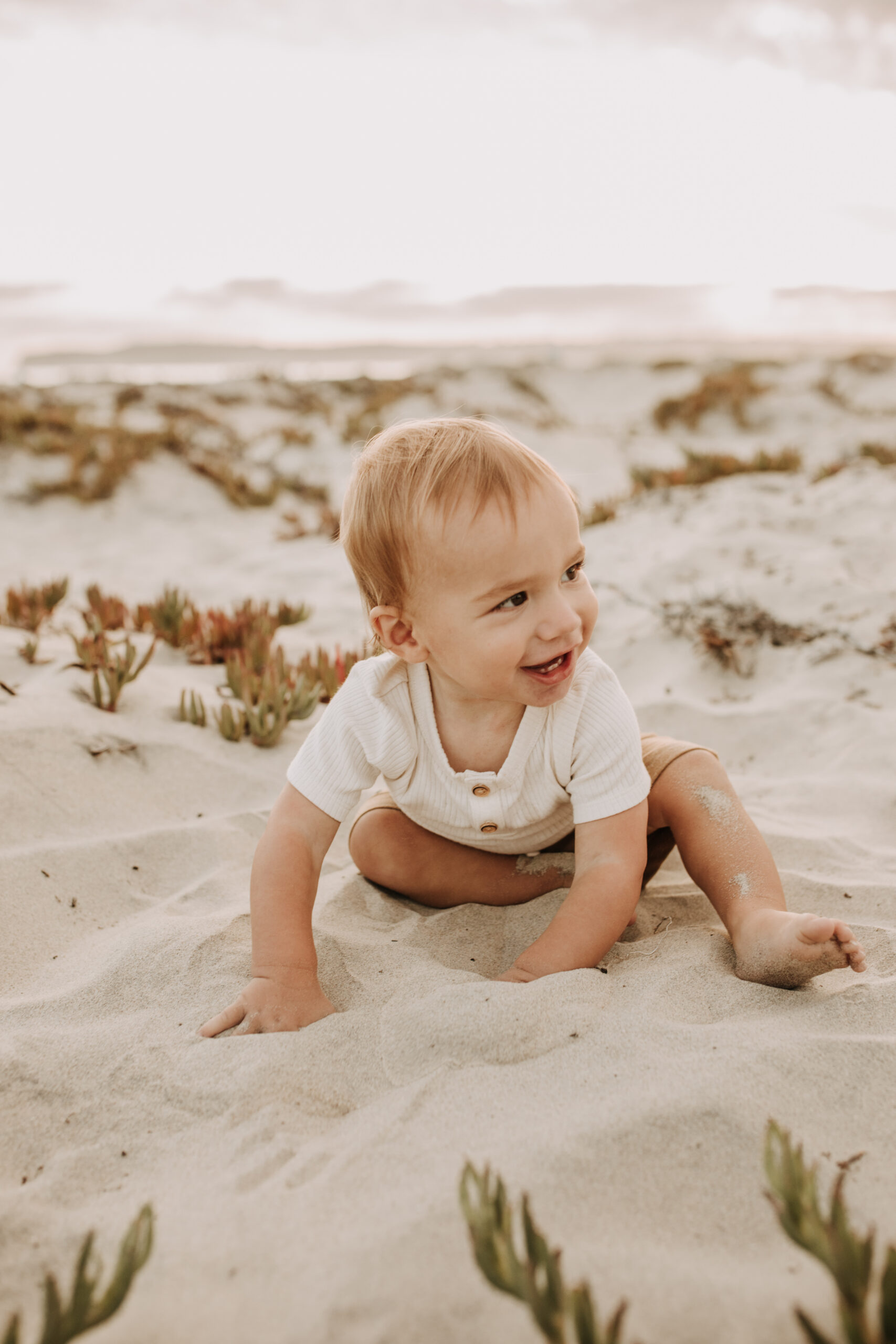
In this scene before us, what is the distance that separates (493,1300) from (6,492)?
30.6 ft

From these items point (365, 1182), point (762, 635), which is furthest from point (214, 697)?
point (365, 1182)

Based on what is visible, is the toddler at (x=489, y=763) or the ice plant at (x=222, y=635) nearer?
the toddler at (x=489, y=763)

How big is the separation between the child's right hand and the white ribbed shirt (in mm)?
421

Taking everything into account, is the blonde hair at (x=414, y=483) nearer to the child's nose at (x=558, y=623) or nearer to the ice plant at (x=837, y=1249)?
the child's nose at (x=558, y=623)

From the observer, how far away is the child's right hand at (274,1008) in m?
1.97

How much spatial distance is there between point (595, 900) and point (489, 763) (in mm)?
420

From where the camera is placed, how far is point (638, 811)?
2.23 m

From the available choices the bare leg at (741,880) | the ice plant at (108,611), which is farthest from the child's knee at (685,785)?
the ice plant at (108,611)

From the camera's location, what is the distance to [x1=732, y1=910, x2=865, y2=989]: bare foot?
1871 millimetres

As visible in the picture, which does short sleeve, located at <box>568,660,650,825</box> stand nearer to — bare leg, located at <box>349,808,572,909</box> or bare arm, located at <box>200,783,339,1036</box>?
bare leg, located at <box>349,808,572,909</box>

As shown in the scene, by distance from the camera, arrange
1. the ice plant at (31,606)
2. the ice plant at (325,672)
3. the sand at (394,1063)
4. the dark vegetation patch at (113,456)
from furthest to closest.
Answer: the dark vegetation patch at (113,456) → the ice plant at (31,606) → the ice plant at (325,672) → the sand at (394,1063)

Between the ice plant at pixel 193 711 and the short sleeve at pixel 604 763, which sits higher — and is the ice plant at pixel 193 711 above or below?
below

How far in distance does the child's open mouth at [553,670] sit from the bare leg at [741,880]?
51cm

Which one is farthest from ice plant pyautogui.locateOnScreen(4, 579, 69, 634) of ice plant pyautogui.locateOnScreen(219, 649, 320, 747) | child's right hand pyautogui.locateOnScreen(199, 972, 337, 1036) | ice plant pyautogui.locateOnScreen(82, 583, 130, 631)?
child's right hand pyautogui.locateOnScreen(199, 972, 337, 1036)
